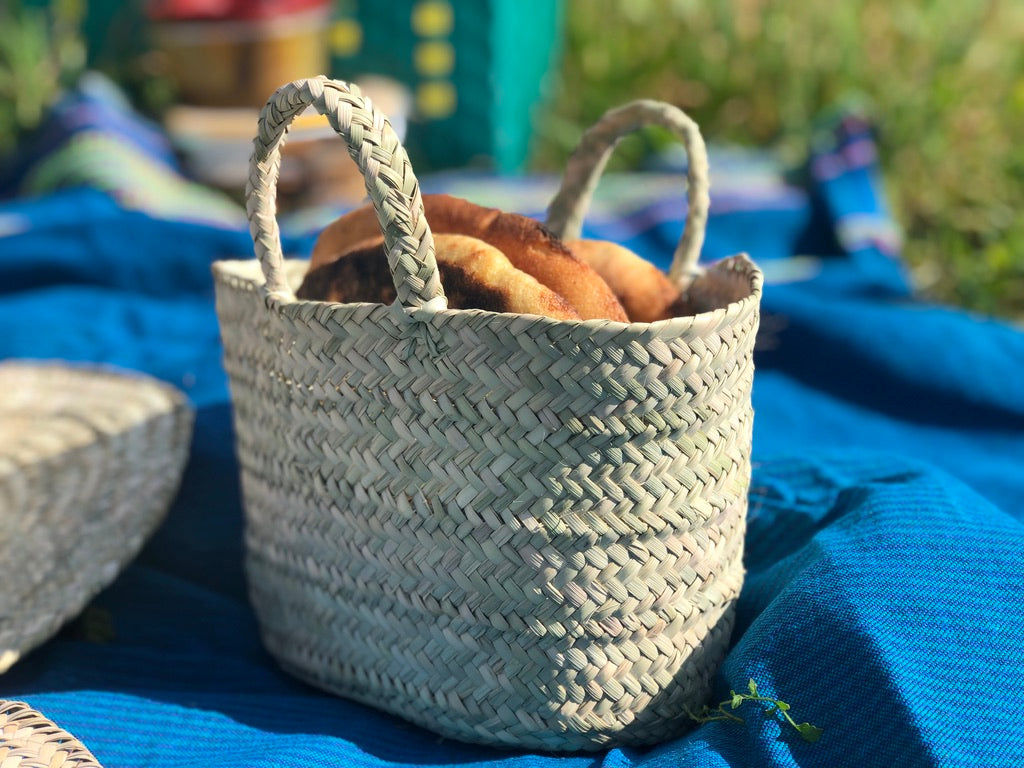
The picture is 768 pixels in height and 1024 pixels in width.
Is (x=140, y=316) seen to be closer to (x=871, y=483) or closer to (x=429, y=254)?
(x=429, y=254)

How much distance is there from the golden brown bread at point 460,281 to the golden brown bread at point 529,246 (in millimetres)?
32

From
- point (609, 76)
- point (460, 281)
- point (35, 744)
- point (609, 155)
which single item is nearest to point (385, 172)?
point (460, 281)

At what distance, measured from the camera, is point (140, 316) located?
2109 millimetres

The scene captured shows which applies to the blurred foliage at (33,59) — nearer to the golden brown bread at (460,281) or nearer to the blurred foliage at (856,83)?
the blurred foliage at (856,83)

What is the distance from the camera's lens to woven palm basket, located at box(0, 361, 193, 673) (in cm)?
122

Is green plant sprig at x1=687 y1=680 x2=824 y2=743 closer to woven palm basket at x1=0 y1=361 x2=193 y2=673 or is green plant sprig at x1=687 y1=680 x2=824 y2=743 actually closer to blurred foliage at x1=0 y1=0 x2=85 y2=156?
woven palm basket at x1=0 y1=361 x2=193 y2=673

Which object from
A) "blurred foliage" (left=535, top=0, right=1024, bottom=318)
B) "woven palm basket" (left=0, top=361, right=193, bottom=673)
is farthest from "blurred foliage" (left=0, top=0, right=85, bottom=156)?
"woven palm basket" (left=0, top=361, right=193, bottom=673)

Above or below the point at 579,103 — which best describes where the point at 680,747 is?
below

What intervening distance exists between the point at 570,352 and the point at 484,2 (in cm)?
268

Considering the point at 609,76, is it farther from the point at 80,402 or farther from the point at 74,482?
the point at 74,482

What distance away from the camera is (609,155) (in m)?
1.30

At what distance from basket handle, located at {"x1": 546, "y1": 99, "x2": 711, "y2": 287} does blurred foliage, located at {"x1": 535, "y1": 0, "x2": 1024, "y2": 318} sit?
219 cm

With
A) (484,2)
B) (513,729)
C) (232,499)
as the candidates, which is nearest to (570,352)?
(513,729)

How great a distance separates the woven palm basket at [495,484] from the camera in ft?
3.13
